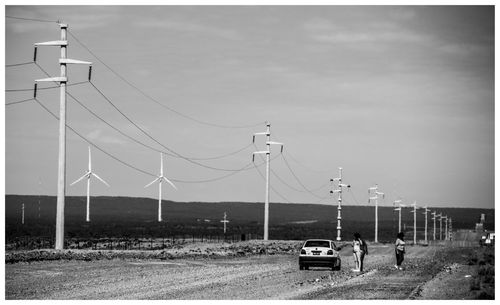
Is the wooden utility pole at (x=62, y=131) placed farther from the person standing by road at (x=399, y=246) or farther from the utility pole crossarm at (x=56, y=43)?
the person standing by road at (x=399, y=246)

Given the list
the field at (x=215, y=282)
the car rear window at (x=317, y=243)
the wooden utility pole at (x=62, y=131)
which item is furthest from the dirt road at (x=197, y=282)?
the wooden utility pole at (x=62, y=131)

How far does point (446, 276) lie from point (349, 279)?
4.95 metres

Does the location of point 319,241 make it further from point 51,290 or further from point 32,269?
point 51,290

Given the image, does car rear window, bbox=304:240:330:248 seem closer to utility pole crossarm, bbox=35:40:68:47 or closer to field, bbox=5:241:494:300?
field, bbox=5:241:494:300

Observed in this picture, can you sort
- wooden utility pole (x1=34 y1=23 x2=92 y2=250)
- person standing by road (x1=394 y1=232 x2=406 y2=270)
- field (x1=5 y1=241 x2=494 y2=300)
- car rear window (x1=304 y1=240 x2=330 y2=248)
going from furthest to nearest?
wooden utility pole (x1=34 y1=23 x2=92 y2=250) → car rear window (x1=304 y1=240 x2=330 y2=248) → person standing by road (x1=394 y1=232 x2=406 y2=270) → field (x1=5 y1=241 x2=494 y2=300)

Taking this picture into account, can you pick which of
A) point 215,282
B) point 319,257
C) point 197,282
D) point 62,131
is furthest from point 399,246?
point 62,131

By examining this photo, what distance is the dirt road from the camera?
1134 inches

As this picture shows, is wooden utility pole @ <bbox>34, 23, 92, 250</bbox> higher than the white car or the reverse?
higher

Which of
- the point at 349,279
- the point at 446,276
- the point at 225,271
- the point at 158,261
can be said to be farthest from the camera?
the point at 158,261

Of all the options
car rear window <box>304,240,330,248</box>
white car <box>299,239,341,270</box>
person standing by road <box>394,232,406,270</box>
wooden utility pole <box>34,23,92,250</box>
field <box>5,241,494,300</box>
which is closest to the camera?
field <box>5,241,494,300</box>

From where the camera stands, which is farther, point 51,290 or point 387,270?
point 387,270

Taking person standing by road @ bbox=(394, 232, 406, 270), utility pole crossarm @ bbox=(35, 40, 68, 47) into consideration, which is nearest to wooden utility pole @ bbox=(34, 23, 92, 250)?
utility pole crossarm @ bbox=(35, 40, 68, 47)

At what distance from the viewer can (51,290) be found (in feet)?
99.3
